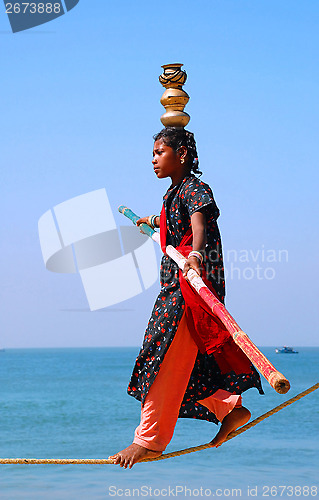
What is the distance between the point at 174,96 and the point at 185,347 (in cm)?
144

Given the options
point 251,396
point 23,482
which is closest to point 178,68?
point 23,482

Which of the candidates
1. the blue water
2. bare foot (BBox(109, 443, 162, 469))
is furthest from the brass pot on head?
the blue water

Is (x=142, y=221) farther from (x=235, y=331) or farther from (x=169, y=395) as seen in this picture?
(x=235, y=331)

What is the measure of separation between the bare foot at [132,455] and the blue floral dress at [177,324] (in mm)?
282

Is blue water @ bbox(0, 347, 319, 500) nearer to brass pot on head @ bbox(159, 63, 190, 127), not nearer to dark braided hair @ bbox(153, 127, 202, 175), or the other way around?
dark braided hair @ bbox(153, 127, 202, 175)

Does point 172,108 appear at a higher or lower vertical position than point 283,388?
higher

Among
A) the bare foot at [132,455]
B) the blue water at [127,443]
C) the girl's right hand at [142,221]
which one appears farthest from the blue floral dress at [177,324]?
the blue water at [127,443]

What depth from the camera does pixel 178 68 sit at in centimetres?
511

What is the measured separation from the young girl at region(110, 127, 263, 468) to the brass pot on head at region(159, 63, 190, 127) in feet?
0.23

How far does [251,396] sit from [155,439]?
43.0 meters

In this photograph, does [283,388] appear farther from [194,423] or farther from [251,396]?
[251,396]

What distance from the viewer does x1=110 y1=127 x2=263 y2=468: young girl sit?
16.4 feet

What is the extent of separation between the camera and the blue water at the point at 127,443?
86.6 ft

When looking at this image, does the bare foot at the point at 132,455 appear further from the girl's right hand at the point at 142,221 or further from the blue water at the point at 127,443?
the blue water at the point at 127,443
